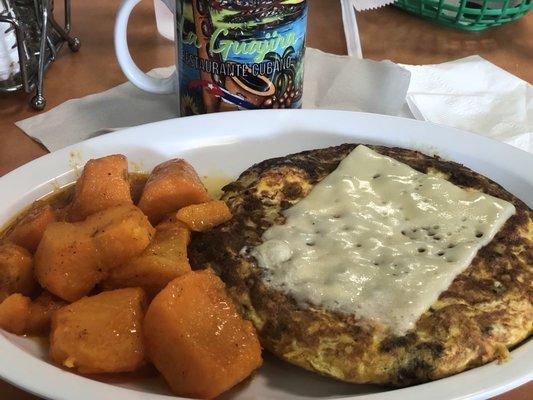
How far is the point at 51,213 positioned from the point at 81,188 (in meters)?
0.07

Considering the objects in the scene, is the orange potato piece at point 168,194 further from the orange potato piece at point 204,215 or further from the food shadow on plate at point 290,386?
the food shadow on plate at point 290,386

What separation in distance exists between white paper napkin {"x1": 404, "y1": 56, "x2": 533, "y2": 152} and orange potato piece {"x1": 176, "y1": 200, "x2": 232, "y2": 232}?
745 millimetres

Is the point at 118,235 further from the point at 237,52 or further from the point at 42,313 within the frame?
the point at 237,52

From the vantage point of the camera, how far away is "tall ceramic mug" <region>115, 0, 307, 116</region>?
1.23 metres

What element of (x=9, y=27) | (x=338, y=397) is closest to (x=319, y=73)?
(x=9, y=27)

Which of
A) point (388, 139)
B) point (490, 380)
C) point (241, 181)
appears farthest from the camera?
point (388, 139)

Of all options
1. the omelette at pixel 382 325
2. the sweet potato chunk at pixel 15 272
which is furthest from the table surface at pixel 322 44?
the omelette at pixel 382 325

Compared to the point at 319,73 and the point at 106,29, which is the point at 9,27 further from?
the point at 319,73

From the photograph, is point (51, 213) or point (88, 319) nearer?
point (88, 319)

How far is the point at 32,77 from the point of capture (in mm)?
1687

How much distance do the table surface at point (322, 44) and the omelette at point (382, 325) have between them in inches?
34.7

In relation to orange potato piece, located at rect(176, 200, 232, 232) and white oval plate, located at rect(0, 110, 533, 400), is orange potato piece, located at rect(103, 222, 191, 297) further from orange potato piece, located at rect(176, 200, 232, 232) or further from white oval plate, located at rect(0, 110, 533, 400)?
white oval plate, located at rect(0, 110, 533, 400)

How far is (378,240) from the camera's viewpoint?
99 centimetres

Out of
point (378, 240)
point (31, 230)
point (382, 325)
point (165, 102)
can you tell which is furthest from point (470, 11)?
point (31, 230)
